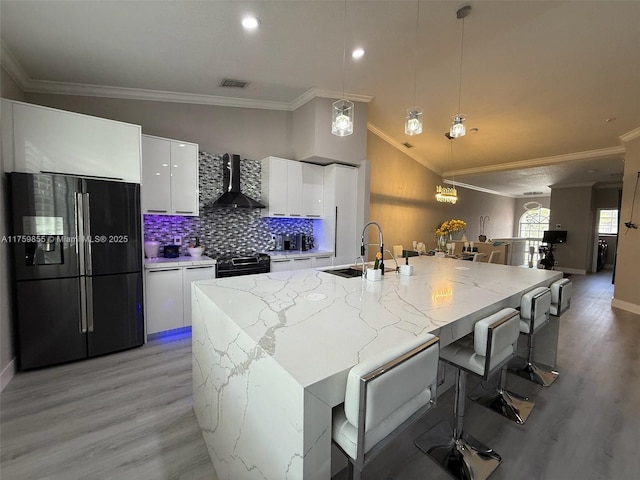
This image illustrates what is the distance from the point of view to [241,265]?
3756mm

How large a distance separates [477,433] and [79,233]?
12.3 feet

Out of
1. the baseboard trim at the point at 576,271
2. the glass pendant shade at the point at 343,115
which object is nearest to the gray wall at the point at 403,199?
the baseboard trim at the point at 576,271

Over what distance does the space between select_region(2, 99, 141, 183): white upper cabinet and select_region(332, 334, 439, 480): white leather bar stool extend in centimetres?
318

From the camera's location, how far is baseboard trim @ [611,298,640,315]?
471 centimetres

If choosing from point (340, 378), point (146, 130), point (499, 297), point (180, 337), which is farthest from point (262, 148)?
point (340, 378)

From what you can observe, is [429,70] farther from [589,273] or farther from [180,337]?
[589,273]

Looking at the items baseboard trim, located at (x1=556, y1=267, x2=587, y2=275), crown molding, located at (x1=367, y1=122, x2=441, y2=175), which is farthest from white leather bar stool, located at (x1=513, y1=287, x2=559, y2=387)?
baseboard trim, located at (x1=556, y1=267, x2=587, y2=275)

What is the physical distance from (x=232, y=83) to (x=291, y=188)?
1.63m

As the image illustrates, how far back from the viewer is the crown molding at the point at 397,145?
596 cm

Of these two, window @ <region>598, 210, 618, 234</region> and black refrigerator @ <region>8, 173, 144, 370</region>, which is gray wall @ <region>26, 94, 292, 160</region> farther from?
window @ <region>598, 210, 618, 234</region>

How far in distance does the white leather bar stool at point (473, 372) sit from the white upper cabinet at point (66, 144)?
11.2 ft

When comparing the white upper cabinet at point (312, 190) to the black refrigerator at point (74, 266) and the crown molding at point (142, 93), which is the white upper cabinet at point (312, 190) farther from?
the black refrigerator at point (74, 266)

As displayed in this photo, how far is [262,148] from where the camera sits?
14.9 feet

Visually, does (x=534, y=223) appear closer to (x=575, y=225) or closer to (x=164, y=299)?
(x=575, y=225)
